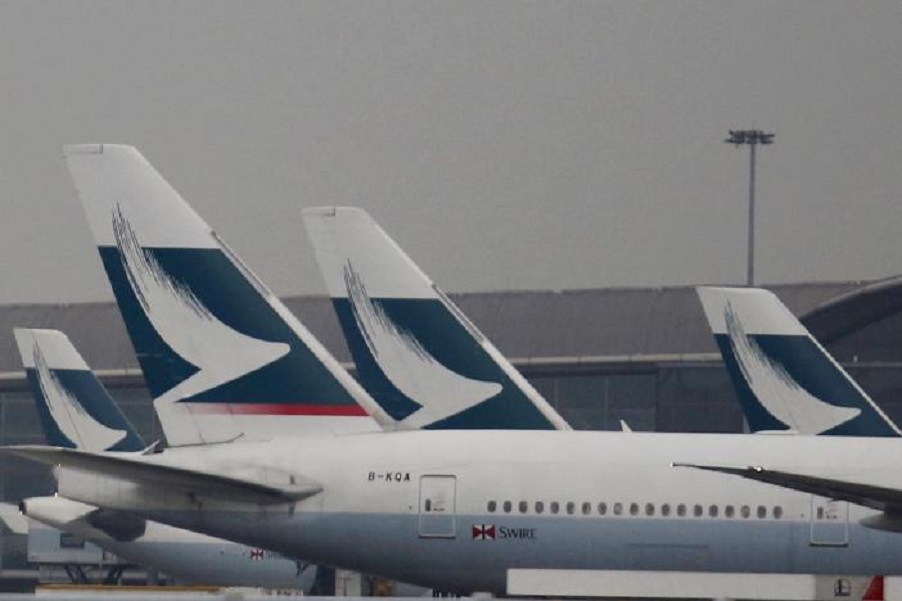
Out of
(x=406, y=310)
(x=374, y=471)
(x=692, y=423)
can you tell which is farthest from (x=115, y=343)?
(x=374, y=471)

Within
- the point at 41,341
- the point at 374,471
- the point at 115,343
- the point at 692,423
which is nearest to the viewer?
the point at 374,471

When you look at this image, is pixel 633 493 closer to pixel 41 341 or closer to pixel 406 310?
pixel 406 310

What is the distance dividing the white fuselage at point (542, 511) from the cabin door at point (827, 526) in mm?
16

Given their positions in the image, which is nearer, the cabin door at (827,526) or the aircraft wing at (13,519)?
the cabin door at (827,526)

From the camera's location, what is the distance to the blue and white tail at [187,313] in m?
37.1

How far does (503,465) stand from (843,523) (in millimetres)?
5581

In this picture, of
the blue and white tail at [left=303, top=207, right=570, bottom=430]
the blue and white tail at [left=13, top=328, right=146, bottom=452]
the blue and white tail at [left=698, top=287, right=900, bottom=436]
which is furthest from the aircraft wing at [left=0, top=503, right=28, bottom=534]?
the blue and white tail at [left=303, top=207, right=570, bottom=430]

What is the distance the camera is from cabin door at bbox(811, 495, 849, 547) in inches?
1467

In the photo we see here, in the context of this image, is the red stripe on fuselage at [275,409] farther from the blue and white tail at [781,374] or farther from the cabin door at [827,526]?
the blue and white tail at [781,374]

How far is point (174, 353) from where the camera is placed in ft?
122

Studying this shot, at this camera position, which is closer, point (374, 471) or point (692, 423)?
point (374, 471)

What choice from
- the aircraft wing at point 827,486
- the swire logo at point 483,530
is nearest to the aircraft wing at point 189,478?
the swire logo at point 483,530

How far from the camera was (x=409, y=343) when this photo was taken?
141 ft

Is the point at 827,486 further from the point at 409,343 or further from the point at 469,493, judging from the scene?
the point at 409,343
